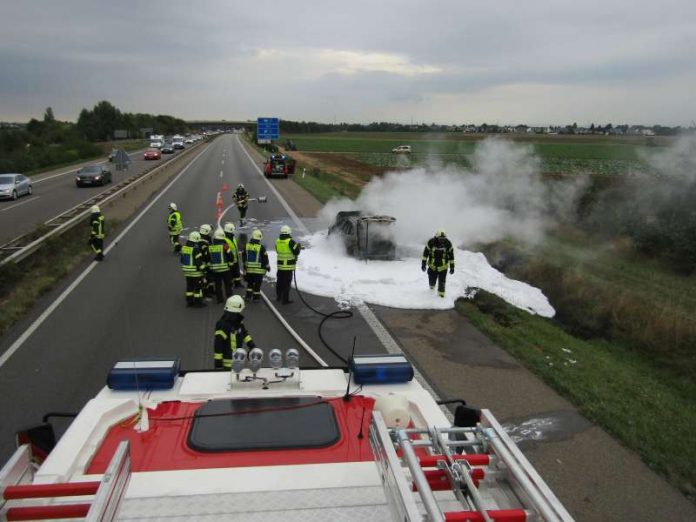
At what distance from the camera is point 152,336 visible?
909cm

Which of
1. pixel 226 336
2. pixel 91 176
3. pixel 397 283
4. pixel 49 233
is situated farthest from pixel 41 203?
pixel 226 336

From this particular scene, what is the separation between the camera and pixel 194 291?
10625 millimetres

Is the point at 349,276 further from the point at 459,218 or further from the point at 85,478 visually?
the point at 85,478

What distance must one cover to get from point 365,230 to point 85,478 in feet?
36.5

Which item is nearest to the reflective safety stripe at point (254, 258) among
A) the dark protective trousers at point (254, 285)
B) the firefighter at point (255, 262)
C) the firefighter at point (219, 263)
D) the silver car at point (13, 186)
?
the firefighter at point (255, 262)

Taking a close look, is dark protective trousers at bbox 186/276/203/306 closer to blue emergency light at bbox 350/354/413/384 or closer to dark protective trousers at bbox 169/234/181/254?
dark protective trousers at bbox 169/234/181/254

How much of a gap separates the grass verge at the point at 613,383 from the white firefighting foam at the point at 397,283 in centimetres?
73


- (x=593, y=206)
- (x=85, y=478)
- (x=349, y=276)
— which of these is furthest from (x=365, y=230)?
(x=593, y=206)

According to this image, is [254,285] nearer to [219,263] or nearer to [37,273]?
[219,263]

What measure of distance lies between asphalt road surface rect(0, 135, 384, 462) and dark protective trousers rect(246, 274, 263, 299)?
1.11ft

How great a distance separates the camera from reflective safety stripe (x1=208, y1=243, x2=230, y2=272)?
10.7 meters

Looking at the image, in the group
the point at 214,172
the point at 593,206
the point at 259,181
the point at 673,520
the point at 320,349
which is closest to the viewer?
the point at 673,520

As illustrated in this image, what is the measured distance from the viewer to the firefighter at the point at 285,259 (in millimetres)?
10672

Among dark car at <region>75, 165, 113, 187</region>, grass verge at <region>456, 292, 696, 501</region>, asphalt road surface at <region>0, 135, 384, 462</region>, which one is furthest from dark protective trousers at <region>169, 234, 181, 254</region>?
dark car at <region>75, 165, 113, 187</region>
